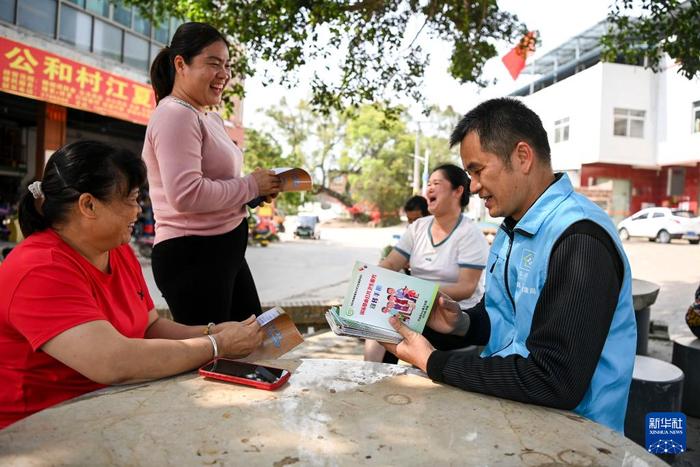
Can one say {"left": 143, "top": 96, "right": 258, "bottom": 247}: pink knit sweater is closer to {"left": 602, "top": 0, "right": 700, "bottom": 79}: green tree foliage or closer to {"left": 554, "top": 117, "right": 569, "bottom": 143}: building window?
{"left": 602, "top": 0, "right": 700, "bottom": 79}: green tree foliage

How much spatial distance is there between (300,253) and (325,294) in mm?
7189

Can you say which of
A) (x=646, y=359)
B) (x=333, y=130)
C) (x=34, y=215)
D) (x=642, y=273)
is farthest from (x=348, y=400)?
(x=333, y=130)

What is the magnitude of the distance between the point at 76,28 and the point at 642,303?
35.0 ft

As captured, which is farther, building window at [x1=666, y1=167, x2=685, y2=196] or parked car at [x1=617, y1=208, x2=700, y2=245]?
building window at [x1=666, y1=167, x2=685, y2=196]

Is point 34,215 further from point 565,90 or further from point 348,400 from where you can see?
point 565,90

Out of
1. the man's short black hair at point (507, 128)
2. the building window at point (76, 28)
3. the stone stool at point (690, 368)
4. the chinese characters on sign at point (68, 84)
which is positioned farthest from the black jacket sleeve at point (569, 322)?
the building window at point (76, 28)

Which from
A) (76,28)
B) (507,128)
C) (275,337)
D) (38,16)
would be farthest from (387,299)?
(76,28)

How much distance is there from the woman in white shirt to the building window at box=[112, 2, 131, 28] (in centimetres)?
1015

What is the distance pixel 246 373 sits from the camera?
156 cm

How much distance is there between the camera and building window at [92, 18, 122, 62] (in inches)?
430

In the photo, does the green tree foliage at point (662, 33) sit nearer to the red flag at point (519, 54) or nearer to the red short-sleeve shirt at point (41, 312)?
the red flag at point (519, 54)

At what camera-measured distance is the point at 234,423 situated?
49.7 inches

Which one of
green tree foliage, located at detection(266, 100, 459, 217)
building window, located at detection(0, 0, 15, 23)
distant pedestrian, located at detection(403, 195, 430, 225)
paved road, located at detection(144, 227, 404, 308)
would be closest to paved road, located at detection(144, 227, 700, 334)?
paved road, located at detection(144, 227, 404, 308)

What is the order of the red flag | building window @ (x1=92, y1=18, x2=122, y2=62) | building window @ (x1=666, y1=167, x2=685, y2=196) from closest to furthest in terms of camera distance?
the red flag
building window @ (x1=92, y1=18, x2=122, y2=62)
building window @ (x1=666, y1=167, x2=685, y2=196)
